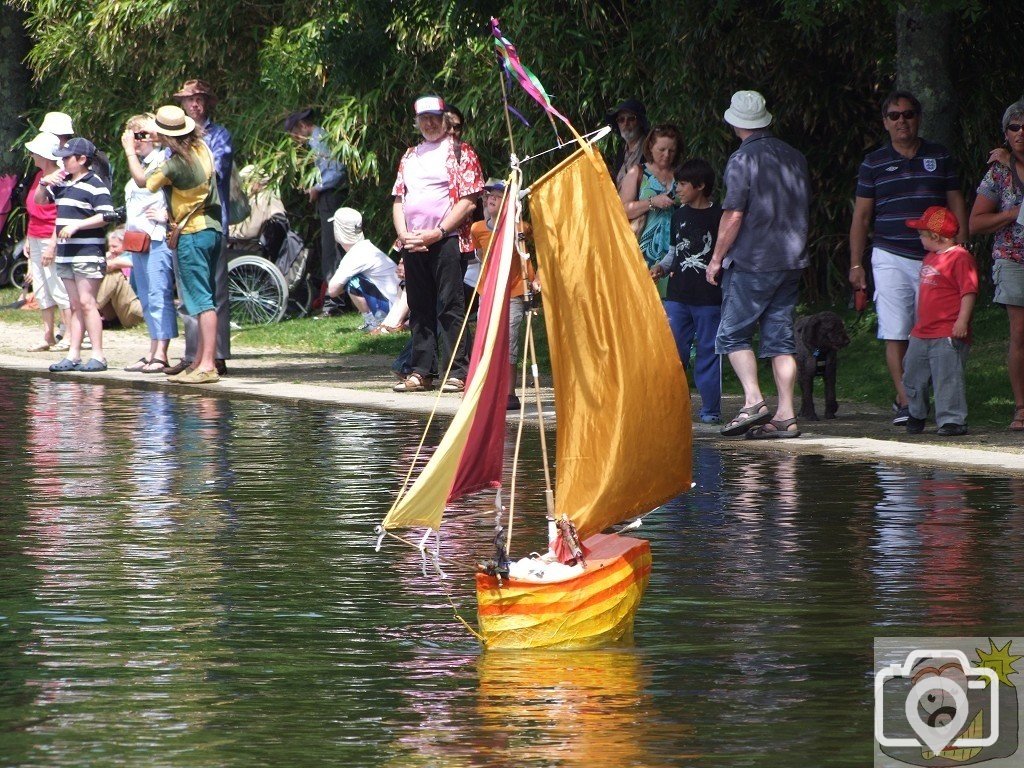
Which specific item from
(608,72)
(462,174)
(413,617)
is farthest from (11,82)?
(413,617)

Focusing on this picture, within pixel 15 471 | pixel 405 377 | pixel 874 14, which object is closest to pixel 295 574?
pixel 15 471

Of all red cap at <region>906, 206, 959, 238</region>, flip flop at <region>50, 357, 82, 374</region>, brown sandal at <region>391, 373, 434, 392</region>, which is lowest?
brown sandal at <region>391, 373, 434, 392</region>

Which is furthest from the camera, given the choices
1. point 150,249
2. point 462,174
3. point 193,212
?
point 150,249

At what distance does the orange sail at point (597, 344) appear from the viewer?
696cm

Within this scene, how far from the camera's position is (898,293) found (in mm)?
12344

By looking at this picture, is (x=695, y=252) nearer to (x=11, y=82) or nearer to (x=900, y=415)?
(x=900, y=415)

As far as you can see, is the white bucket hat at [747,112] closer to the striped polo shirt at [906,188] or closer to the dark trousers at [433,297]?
the striped polo shirt at [906,188]

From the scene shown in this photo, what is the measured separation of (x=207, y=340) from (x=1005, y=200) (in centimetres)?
651

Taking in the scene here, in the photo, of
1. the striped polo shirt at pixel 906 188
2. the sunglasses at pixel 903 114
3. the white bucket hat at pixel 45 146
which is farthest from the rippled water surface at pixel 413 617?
the white bucket hat at pixel 45 146

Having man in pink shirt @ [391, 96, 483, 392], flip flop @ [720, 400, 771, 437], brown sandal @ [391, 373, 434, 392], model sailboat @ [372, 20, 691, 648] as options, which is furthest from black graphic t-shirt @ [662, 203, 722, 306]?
model sailboat @ [372, 20, 691, 648]

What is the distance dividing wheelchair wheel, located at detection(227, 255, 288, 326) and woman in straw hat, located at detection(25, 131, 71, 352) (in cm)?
221

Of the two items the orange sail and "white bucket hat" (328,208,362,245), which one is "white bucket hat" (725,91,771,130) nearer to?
the orange sail

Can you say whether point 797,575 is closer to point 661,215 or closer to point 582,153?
point 582,153

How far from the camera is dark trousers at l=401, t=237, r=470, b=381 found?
14.9 metres
